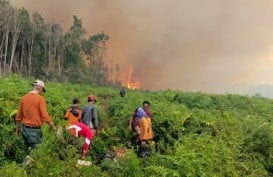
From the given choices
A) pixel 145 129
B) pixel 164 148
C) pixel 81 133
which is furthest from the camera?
pixel 145 129

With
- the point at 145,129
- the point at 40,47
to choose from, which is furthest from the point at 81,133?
the point at 40,47

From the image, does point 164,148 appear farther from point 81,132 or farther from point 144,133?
point 81,132

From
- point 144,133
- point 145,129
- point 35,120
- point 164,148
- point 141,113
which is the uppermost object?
point 141,113

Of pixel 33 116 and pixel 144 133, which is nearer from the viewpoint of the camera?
pixel 33 116

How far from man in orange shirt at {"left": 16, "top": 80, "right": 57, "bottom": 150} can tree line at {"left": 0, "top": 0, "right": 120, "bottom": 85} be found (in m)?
57.7

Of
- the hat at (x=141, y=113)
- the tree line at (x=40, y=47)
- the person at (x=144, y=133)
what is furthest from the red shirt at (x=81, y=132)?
the tree line at (x=40, y=47)

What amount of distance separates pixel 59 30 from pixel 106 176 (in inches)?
2895

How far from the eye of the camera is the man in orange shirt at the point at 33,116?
32.5 feet

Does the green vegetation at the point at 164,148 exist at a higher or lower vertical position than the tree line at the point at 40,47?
lower

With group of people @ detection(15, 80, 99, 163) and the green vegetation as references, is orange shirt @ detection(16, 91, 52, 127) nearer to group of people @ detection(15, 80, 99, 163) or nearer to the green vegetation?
group of people @ detection(15, 80, 99, 163)

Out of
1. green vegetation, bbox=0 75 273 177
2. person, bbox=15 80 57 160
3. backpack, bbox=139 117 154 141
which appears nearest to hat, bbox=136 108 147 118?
backpack, bbox=139 117 154 141

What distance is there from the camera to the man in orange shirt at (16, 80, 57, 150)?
32.5 feet

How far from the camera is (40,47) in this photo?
78.5 metres

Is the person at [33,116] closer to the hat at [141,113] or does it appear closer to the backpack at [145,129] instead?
the backpack at [145,129]
